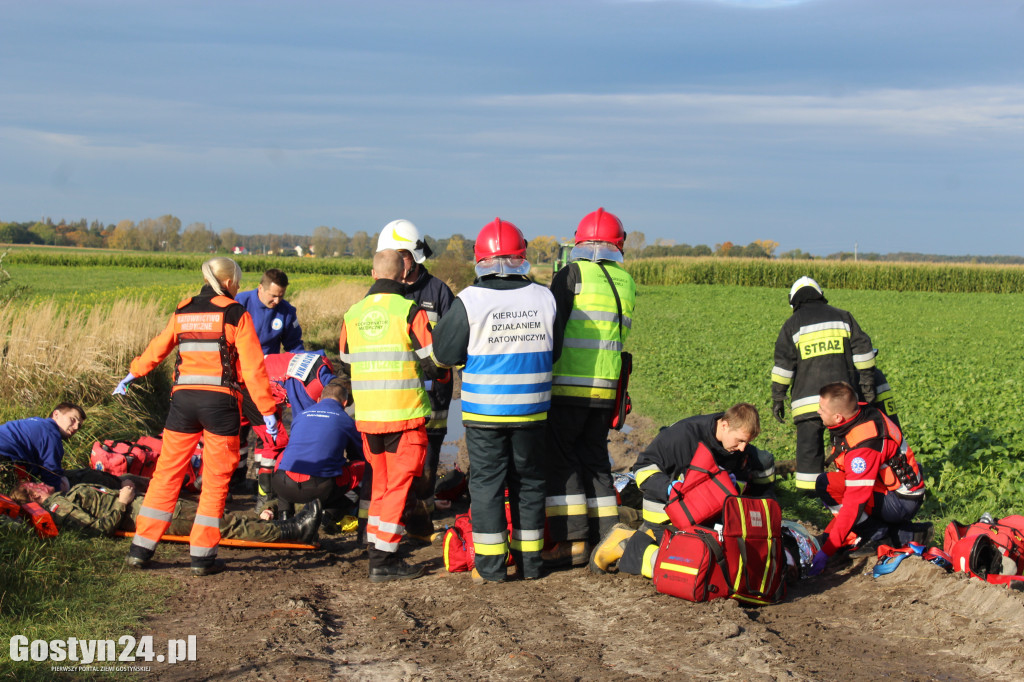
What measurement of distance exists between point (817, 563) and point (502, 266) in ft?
9.52

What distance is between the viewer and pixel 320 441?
6508 millimetres

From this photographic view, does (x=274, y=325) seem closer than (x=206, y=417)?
No

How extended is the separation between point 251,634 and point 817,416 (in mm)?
5085

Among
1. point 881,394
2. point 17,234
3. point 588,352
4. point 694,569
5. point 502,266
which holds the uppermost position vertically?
point 17,234

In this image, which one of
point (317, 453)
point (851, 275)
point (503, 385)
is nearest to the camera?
point (503, 385)

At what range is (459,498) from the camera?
772 cm

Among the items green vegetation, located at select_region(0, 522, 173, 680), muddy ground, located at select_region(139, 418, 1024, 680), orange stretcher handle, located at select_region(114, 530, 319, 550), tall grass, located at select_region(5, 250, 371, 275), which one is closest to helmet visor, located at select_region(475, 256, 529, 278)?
muddy ground, located at select_region(139, 418, 1024, 680)

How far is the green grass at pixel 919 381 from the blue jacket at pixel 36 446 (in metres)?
6.27

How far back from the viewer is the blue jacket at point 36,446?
6.24 meters

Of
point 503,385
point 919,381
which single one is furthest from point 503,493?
point 919,381

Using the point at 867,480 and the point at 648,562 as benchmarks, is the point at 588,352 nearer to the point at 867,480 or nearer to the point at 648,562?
the point at 648,562

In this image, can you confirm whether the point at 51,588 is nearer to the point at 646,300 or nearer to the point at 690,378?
the point at 690,378

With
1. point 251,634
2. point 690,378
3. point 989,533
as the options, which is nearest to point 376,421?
point 251,634

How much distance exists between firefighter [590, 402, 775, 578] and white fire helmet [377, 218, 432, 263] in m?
2.58
